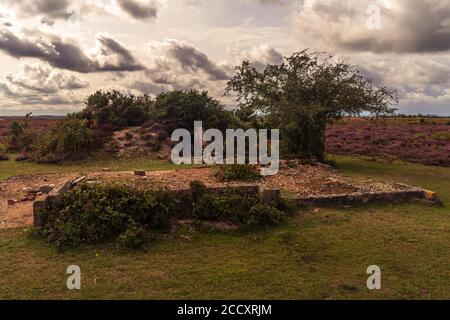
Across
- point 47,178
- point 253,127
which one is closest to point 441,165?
point 253,127

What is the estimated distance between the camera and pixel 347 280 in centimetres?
599

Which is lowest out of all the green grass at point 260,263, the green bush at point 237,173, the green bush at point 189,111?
the green grass at point 260,263

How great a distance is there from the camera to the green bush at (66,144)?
1862cm

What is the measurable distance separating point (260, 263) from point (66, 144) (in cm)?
1490

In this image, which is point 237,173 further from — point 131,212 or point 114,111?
point 114,111

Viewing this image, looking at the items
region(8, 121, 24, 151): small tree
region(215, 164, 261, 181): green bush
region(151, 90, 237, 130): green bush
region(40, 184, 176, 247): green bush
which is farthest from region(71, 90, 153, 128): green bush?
region(40, 184, 176, 247): green bush

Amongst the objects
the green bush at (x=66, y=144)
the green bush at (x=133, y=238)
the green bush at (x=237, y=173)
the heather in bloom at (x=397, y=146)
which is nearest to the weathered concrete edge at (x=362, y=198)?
the green bush at (x=237, y=173)

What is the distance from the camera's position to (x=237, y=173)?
42.2 feet

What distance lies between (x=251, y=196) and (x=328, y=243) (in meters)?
2.15

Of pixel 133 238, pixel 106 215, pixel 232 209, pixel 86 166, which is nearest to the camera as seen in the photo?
pixel 133 238

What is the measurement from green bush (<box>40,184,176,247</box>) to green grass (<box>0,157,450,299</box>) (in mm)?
313

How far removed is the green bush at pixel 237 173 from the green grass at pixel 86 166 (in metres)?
4.10

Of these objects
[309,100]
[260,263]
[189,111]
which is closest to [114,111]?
[189,111]

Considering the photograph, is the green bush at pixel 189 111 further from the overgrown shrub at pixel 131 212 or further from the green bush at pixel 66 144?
the overgrown shrub at pixel 131 212
